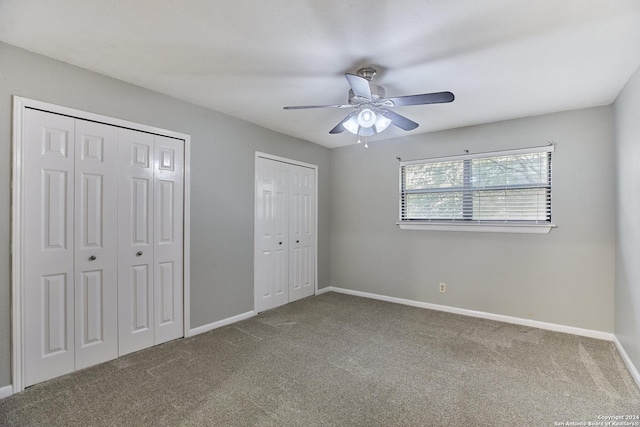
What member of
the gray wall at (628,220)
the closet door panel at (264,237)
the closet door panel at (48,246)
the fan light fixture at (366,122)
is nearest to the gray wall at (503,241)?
the gray wall at (628,220)

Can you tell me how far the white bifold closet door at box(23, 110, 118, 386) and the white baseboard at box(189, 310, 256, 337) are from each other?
0.74 m

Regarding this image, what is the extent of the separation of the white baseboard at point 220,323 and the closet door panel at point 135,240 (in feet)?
1.43

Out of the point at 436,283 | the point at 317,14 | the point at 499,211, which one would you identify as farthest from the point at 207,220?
the point at 499,211

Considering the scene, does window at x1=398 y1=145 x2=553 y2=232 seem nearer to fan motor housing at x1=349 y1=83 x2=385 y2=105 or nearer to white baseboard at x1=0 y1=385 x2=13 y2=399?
fan motor housing at x1=349 y1=83 x2=385 y2=105

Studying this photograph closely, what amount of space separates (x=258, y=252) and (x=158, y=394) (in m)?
1.96

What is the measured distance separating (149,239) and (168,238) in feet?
0.57

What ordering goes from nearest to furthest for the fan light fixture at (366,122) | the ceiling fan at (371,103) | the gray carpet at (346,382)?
the gray carpet at (346,382), the ceiling fan at (371,103), the fan light fixture at (366,122)

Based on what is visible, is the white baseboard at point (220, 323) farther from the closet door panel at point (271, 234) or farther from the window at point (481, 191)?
the window at point (481, 191)

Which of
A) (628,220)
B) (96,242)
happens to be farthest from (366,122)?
(96,242)

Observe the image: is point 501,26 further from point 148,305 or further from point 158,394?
point 148,305

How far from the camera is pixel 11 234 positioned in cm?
211

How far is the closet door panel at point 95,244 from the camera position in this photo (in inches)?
95.7

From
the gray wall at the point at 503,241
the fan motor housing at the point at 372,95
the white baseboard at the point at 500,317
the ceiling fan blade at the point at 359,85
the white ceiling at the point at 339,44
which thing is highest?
the white ceiling at the point at 339,44

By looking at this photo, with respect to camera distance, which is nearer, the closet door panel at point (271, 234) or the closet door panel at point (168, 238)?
the closet door panel at point (168, 238)
